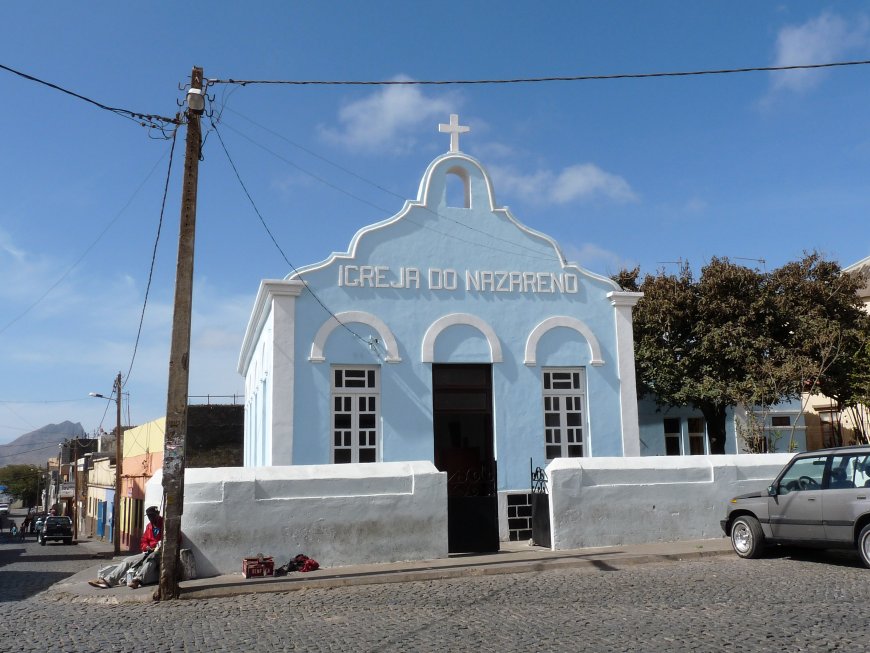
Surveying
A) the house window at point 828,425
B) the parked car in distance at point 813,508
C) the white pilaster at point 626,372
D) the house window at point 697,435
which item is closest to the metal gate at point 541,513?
the parked car in distance at point 813,508

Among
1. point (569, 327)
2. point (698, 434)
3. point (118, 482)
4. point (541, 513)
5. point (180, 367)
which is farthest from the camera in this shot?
point (118, 482)

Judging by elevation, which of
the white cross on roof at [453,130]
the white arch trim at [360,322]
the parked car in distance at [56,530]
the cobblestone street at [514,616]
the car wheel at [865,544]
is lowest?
the parked car in distance at [56,530]

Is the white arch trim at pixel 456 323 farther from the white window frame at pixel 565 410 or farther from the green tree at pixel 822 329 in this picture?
the green tree at pixel 822 329

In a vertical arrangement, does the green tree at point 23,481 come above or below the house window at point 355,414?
below

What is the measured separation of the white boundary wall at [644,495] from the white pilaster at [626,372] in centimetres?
223

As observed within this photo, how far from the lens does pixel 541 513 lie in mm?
13695

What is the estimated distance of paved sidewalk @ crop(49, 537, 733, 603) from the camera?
34.6ft

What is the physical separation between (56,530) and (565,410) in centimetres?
3773

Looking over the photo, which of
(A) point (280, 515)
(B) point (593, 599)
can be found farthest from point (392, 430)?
(B) point (593, 599)

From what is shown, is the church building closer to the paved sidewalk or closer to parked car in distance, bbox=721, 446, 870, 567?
the paved sidewalk

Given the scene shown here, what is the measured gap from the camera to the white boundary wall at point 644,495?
13.3 m

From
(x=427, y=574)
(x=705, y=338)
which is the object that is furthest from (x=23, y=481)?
(x=427, y=574)

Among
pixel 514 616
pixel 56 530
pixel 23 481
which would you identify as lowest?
pixel 56 530

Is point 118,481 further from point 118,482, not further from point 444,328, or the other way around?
point 444,328
